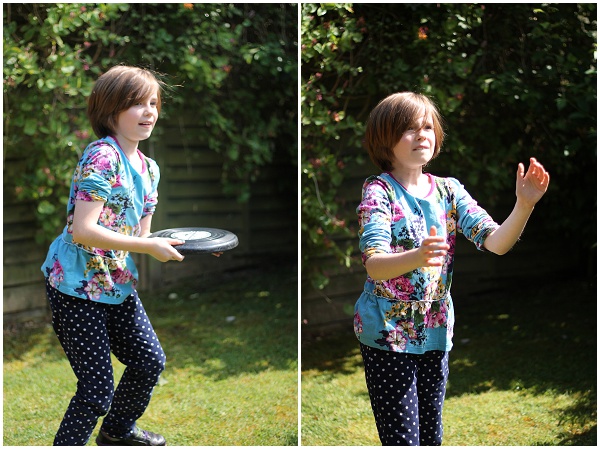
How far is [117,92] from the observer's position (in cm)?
261

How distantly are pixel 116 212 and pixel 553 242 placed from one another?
3.65 m

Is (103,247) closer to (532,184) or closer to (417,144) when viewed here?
(417,144)

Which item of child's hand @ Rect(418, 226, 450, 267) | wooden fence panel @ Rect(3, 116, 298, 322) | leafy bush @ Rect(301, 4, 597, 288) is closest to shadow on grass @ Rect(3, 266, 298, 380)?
wooden fence panel @ Rect(3, 116, 298, 322)

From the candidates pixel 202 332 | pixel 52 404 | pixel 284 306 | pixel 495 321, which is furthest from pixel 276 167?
pixel 52 404

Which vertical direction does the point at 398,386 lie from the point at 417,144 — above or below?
below

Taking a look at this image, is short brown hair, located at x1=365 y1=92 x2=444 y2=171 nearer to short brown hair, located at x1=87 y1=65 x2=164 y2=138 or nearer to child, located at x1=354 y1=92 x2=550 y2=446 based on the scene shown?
child, located at x1=354 y1=92 x2=550 y2=446

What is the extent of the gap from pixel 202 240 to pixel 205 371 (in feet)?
5.86

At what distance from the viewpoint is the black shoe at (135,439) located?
3035 millimetres

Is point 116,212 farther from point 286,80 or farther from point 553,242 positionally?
point 553,242

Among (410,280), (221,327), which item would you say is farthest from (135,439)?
(221,327)

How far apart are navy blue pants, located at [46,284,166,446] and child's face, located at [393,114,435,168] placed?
1118 mm

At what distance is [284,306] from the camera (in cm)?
534

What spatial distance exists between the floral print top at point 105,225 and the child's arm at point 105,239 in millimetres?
47

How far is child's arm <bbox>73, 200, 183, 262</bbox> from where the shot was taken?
241 centimetres
